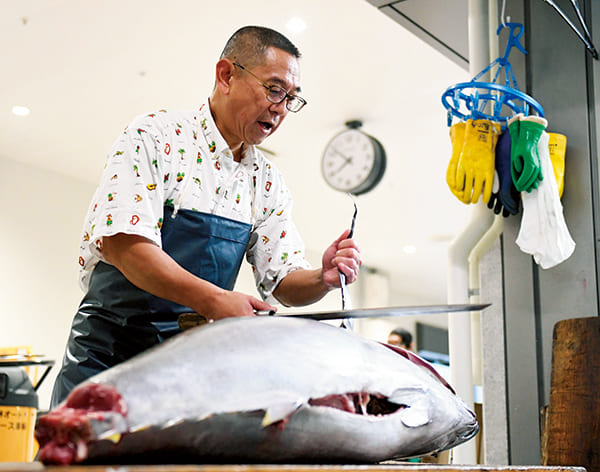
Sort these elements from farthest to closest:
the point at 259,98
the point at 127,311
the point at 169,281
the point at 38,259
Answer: the point at 38,259 < the point at 259,98 < the point at 127,311 < the point at 169,281

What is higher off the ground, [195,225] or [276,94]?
[276,94]

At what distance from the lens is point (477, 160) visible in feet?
8.96

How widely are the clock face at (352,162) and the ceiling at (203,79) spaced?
21cm

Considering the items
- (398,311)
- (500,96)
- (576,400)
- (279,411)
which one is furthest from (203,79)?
(279,411)

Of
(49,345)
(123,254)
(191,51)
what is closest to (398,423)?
(123,254)

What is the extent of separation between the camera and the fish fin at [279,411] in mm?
794

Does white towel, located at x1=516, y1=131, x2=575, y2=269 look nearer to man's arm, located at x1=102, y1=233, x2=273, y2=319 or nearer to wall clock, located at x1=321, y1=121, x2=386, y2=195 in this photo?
man's arm, located at x1=102, y1=233, x2=273, y2=319

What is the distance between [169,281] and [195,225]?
36 cm

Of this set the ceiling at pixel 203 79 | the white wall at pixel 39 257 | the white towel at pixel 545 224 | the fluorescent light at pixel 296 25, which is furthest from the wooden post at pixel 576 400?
the white wall at pixel 39 257

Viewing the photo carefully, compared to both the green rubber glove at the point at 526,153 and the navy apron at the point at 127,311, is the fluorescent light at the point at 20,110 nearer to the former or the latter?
the green rubber glove at the point at 526,153

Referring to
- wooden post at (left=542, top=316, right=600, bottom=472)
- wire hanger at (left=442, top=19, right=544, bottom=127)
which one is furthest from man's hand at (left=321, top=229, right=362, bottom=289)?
wire hanger at (left=442, top=19, right=544, bottom=127)

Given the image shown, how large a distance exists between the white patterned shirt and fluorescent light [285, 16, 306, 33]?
309cm

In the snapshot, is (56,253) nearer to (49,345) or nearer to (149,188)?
(49,345)

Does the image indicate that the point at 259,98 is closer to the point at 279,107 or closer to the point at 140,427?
the point at 279,107
